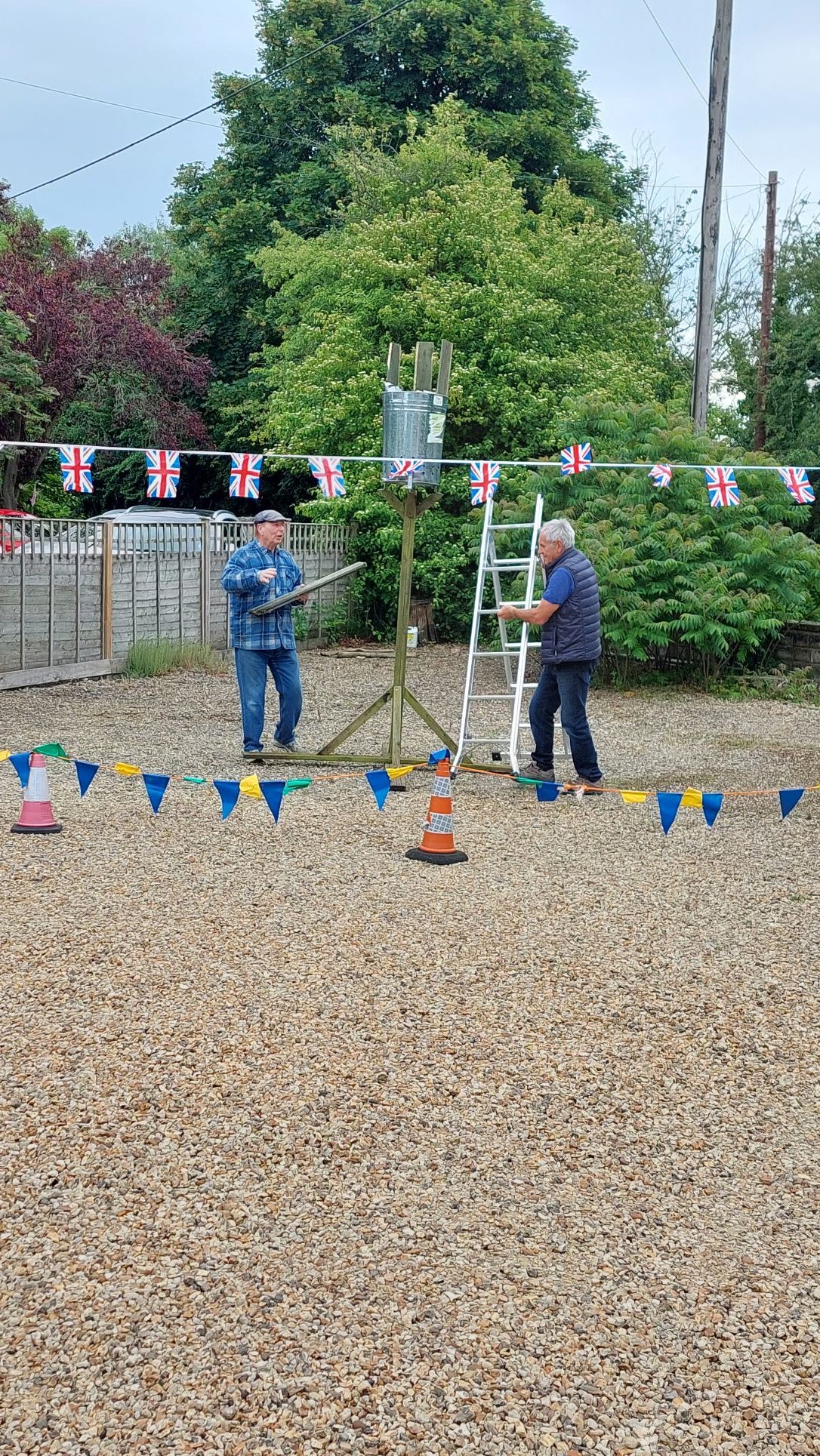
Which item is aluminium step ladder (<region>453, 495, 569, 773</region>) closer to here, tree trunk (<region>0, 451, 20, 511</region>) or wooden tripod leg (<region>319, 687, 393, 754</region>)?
wooden tripod leg (<region>319, 687, 393, 754</region>)

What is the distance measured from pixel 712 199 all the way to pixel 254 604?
9.92 meters

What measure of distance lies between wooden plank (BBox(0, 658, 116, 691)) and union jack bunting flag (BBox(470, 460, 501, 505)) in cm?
451

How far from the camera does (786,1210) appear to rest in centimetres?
328

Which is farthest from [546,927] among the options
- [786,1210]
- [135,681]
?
[135,681]

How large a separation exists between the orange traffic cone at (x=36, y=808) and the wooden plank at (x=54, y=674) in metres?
6.19

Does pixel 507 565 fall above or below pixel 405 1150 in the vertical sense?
above

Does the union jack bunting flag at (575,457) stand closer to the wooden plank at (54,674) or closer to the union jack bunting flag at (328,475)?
the union jack bunting flag at (328,475)

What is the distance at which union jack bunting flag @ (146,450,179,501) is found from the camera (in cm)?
1020

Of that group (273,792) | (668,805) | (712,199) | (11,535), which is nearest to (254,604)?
(273,792)

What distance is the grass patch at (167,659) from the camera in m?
14.7

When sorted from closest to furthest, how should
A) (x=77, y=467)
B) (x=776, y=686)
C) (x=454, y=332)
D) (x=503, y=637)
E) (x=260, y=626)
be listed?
1. (x=260, y=626)
2. (x=503, y=637)
3. (x=77, y=467)
4. (x=776, y=686)
5. (x=454, y=332)

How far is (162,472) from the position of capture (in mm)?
10398

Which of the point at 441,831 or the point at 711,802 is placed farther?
the point at 441,831

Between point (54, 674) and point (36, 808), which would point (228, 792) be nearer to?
point (36, 808)
